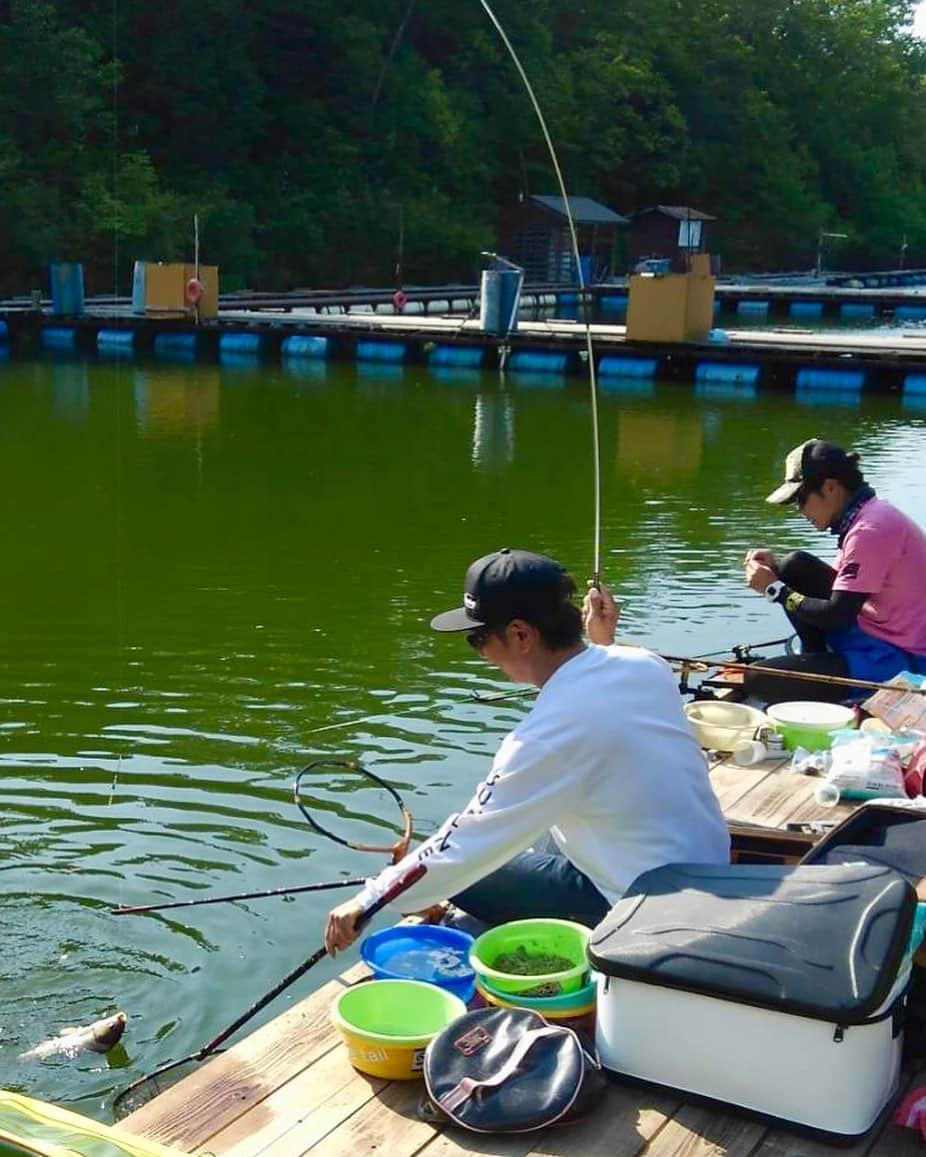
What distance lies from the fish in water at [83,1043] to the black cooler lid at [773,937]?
198cm

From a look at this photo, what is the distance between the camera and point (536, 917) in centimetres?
361

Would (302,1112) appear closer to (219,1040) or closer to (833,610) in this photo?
(219,1040)

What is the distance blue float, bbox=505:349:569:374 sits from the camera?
25.5 m

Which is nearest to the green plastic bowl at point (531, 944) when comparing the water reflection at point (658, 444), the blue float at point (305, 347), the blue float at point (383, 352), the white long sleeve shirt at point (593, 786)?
the white long sleeve shirt at point (593, 786)

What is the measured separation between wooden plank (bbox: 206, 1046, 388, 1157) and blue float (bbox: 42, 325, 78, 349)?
26.4 meters

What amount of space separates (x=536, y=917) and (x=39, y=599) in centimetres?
692

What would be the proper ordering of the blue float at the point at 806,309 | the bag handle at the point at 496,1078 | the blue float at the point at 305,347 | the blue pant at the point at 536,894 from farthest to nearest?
the blue float at the point at 806,309 → the blue float at the point at 305,347 → the blue pant at the point at 536,894 → the bag handle at the point at 496,1078

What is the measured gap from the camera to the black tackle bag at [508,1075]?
282cm

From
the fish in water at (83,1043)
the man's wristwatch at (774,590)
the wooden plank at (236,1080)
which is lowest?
the fish in water at (83,1043)

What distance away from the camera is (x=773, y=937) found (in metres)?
2.75

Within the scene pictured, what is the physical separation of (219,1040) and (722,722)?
2635mm

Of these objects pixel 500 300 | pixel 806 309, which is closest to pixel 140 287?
pixel 500 300

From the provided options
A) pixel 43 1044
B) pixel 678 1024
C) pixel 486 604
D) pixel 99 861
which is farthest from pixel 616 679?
pixel 99 861

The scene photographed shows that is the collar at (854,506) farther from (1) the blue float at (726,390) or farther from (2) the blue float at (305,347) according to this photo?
(2) the blue float at (305,347)
